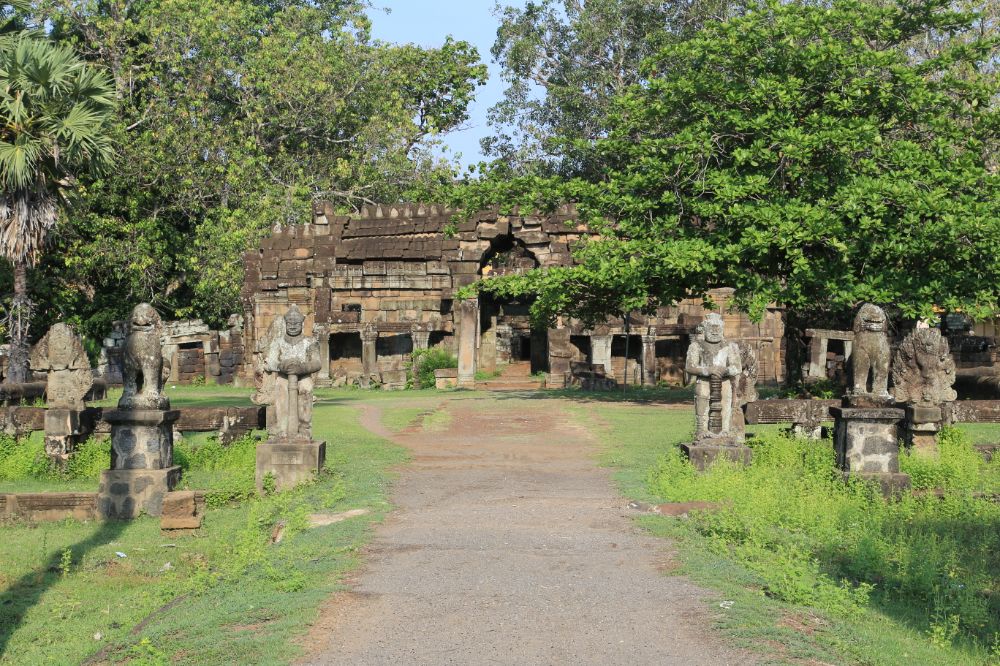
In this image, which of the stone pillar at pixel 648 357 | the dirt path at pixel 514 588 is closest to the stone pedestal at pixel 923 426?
the dirt path at pixel 514 588

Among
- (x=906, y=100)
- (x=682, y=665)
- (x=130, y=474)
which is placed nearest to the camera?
(x=682, y=665)

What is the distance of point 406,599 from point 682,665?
6.99ft

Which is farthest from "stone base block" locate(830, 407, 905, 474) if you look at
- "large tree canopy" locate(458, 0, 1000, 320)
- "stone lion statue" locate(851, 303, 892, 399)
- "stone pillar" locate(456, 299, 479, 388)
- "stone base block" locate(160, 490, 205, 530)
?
"stone pillar" locate(456, 299, 479, 388)

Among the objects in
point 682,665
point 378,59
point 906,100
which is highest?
point 378,59

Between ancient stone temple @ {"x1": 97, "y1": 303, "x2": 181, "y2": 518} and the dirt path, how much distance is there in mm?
2700

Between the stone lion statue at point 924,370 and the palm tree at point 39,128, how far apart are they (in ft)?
42.0

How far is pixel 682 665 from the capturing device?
621cm

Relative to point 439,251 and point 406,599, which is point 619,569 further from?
point 439,251

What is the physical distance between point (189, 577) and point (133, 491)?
327cm

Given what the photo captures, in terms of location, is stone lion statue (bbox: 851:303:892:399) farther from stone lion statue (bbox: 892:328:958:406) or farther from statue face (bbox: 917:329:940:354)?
statue face (bbox: 917:329:940:354)

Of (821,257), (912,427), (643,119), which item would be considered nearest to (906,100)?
(821,257)

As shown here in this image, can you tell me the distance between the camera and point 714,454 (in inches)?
489

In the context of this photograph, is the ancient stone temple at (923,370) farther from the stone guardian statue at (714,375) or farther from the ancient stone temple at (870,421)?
the stone guardian statue at (714,375)

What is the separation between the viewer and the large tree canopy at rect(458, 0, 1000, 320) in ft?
61.0
